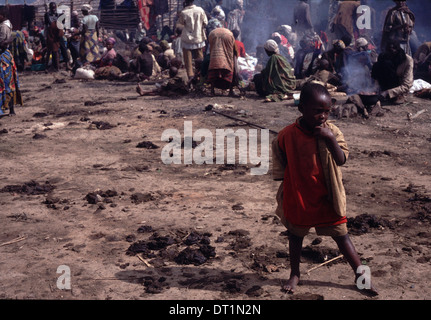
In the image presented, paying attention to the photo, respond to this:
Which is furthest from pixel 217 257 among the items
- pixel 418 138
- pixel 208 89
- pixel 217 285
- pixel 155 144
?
pixel 208 89

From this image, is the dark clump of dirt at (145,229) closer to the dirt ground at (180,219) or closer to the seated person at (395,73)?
the dirt ground at (180,219)

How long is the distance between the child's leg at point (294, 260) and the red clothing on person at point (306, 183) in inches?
5.6

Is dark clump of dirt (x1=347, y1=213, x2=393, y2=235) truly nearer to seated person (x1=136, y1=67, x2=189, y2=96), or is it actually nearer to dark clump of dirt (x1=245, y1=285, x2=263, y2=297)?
dark clump of dirt (x1=245, y1=285, x2=263, y2=297)

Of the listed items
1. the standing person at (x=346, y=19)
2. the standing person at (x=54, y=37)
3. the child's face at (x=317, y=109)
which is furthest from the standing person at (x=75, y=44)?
the child's face at (x=317, y=109)

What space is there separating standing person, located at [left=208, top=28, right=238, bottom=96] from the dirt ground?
282 cm

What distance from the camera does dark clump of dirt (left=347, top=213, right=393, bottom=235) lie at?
13.1 ft

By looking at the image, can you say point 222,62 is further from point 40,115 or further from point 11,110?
point 11,110

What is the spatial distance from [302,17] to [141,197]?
1488cm

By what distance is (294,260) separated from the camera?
3.10m

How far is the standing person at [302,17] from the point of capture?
17859mm

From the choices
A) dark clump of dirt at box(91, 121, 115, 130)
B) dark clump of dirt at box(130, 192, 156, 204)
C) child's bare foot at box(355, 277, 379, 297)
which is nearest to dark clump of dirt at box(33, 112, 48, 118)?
dark clump of dirt at box(91, 121, 115, 130)

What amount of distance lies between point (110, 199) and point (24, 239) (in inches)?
42.6

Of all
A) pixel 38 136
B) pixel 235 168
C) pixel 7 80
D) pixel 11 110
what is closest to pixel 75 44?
pixel 11 110
